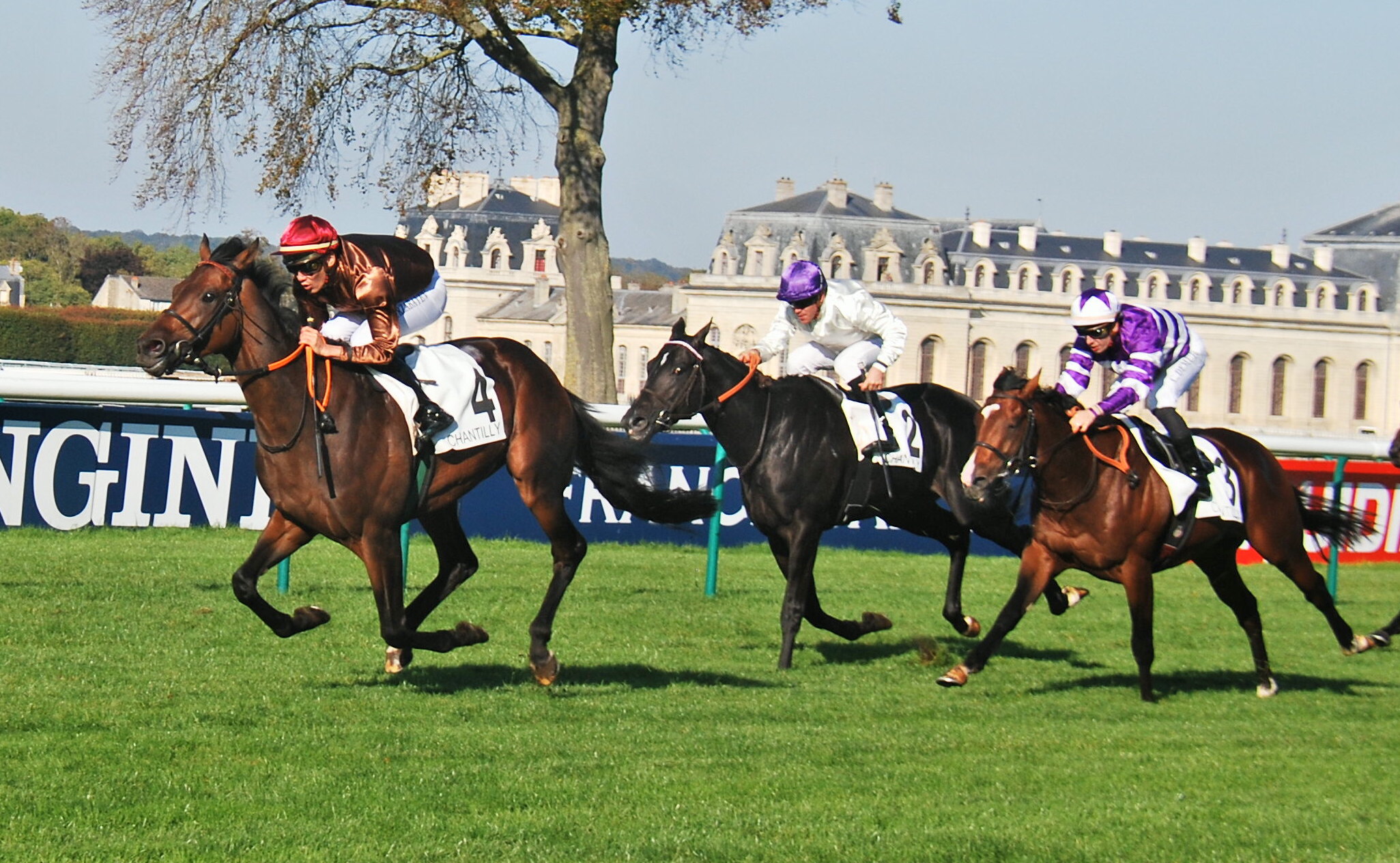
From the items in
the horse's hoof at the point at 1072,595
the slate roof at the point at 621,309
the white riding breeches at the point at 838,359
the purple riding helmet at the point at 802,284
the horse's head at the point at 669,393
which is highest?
the slate roof at the point at 621,309

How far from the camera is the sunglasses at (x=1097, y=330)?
7.30 meters

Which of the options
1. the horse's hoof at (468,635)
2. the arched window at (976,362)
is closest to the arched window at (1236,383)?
the arched window at (976,362)

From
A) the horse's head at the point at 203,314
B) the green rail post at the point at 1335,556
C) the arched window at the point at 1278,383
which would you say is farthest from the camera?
the arched window at the point at 1278,383

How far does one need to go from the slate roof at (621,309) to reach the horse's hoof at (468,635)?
267ft

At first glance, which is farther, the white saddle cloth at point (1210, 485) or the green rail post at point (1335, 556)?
the green rail post at point (1335, 556)

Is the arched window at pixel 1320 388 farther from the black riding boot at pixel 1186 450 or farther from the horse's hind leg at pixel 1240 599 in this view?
the black riding boot at pixel 1186 450

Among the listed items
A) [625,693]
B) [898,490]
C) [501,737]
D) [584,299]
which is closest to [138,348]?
[501,737]

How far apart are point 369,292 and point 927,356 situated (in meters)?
86.6

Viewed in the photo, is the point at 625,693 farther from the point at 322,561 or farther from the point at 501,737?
the point at 322,561

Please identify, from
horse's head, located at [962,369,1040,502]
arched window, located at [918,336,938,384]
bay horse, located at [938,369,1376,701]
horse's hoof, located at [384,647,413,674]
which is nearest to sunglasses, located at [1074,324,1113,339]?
bay horse, located at [938,369,1376,701]

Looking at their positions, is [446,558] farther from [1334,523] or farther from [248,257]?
[1334,523]

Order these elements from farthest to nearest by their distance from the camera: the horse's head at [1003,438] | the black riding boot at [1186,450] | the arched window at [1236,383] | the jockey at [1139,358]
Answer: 1. the arched window at [1236,383]
2. the black riding boot at [1186,450]
3. the jockey at [1139,358]
4. the horse's head at [1003,438]

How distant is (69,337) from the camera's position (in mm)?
65688

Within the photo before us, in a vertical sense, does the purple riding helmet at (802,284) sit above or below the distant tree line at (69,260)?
below
